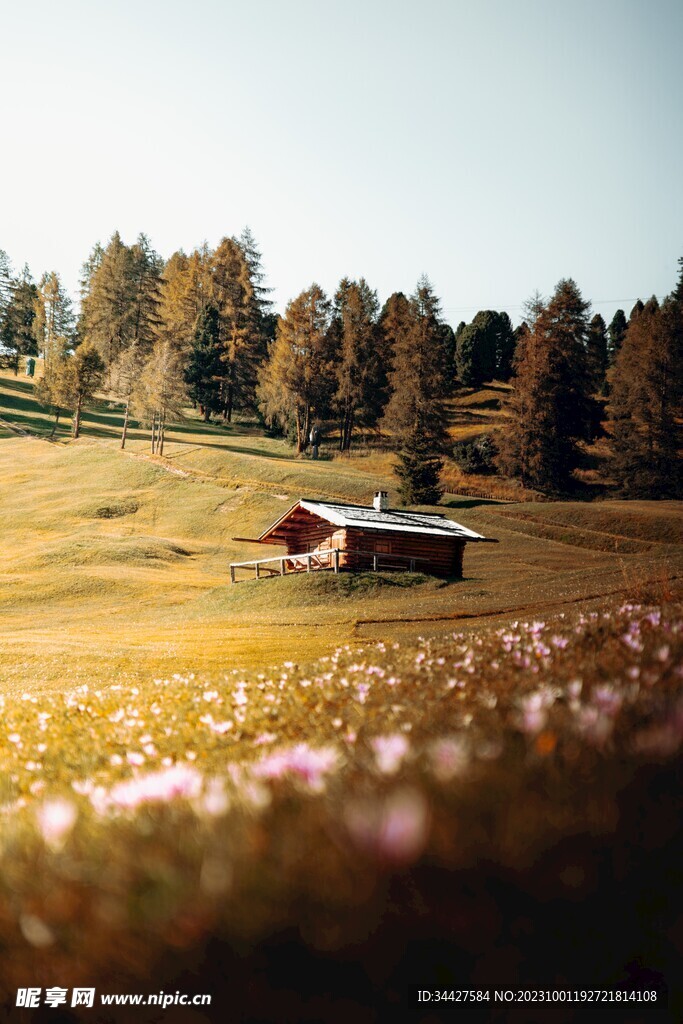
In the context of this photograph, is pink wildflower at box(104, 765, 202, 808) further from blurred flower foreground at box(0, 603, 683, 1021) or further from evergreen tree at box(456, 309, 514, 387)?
evergreen tree at box(456, 309, 514, 387)

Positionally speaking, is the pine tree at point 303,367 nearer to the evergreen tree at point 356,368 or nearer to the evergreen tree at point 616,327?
the evergreen tree at point 356,368

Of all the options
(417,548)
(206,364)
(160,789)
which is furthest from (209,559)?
(206,364)

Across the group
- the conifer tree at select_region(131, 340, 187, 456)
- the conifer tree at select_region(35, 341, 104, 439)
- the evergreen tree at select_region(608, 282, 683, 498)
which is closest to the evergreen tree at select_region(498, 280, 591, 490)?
the evergreen tree at select_region(608, 282, 683, 498)

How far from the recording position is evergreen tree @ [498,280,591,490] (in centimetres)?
7475

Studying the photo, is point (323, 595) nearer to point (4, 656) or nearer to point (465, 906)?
point (4, 656)

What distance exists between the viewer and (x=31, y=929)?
1.91 m

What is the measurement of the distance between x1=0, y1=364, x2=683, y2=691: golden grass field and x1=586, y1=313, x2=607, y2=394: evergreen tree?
521 inches

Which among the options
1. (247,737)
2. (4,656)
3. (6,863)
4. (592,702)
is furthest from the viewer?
(4,656)

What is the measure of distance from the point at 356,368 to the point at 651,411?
3446 centimetres

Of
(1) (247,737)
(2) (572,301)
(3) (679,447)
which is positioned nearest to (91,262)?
(2) (572,301)

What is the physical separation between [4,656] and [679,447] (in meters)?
64.1

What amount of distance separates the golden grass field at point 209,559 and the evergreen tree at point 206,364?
747 centimetres

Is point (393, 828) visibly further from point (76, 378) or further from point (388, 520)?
point (76, 378)

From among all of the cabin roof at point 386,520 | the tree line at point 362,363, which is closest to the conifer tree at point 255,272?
the tree line at point 362,363
